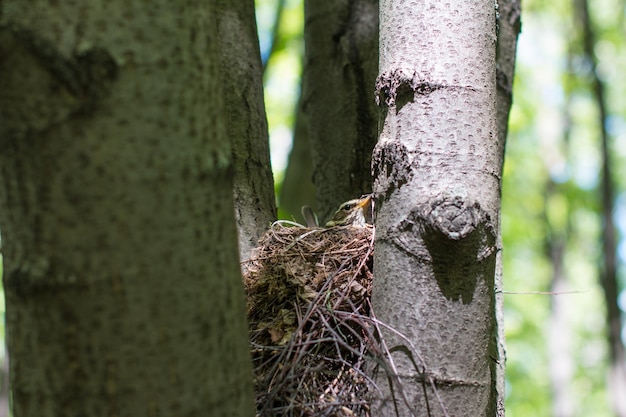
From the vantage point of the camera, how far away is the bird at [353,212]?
2811 millimetres

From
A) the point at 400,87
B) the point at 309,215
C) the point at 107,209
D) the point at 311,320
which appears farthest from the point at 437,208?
the point at 309,215

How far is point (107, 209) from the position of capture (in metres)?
1.03

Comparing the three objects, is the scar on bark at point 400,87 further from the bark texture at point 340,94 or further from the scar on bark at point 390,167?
the bark texture at point 340,94

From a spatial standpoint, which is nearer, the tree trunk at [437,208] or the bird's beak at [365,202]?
the tree trunk at [437,208]

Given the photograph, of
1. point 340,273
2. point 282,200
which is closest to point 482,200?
point 340,273

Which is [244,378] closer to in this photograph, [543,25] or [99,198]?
[99,198]

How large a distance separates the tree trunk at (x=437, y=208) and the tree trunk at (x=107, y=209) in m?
0.65

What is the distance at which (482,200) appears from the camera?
A: 1.63 m

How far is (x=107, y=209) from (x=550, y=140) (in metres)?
13.8

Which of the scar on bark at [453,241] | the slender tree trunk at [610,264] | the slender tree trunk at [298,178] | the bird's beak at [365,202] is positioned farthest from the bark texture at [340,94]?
the slender tree trunk at [610,264]

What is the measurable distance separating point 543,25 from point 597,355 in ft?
44.7

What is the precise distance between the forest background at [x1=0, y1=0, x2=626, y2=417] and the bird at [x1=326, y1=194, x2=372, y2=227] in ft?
17.8

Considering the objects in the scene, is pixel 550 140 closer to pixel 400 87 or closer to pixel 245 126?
pixel 245 126

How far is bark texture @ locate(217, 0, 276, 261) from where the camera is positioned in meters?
2.48
